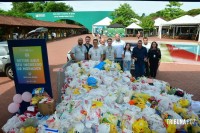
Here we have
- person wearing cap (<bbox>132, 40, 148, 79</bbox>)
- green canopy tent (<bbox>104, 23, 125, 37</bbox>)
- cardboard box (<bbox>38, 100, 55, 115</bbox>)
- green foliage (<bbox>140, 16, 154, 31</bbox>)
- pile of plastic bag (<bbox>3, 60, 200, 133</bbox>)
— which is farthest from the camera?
green foliage (<bbox>140, 16, 154, 31</bbox>)

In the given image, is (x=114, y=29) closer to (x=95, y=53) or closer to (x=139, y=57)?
(x=139, y=57)

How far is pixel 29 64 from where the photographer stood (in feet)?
17.2

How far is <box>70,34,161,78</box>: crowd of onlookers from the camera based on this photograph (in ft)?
24.6

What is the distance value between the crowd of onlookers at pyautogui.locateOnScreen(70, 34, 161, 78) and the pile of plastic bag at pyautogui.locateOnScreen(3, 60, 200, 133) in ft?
4.67

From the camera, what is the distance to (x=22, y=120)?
4.59 m

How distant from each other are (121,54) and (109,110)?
4.61m

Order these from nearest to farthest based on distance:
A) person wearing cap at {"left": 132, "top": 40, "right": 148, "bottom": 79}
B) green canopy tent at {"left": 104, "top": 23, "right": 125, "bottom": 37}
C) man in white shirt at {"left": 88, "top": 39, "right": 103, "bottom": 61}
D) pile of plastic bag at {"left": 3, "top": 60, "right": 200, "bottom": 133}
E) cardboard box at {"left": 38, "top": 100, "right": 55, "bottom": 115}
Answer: pile of plastic bag at {"left": 3, "top": 60, "right": 200, "bottom": 133} < cardboard box at {"left": 38, "top": 100, "right": 55, "bottom": 115} < man in white shirt at {"left": 88, "top": 39, "right": 103, "bottom": 61} < person wearing cap at {"left": 132, "top": 40, "right": 148, "bottom": 79} < green canopy tent at {"left": 104, "top": 23, "right": 125, "bottom": 37}

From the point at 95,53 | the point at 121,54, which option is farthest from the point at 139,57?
the point at 95,53

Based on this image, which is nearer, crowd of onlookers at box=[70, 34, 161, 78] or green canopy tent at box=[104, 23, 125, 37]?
crowd of onlookers at box=[70, 34, 161, 78]

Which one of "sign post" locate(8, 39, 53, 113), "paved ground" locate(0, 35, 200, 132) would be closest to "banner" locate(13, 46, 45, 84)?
"sign post" locate(8, 39, 53, 113)

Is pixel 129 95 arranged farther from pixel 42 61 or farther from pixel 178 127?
pixel 42 61

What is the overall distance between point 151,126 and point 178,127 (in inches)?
25.6

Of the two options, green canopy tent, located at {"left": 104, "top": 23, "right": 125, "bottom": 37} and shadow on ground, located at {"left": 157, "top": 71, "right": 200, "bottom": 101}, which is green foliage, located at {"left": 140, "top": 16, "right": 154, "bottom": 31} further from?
shadow on ground, located at {"left": 157, "top": 71, "right": 200, "bottom": 101}

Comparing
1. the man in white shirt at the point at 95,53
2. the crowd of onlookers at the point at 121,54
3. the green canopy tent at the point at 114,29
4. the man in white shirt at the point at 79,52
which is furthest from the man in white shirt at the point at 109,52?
the green canopy tent at the point at 114,29
